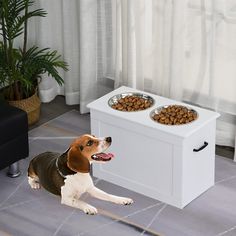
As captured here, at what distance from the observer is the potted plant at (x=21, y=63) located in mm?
4656

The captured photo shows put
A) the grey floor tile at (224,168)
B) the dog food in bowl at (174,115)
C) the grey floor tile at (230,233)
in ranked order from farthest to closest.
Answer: the grey floor tile at (224,168)
the dog food in bowl at (174,115)
the grey floor tile at (230,233)

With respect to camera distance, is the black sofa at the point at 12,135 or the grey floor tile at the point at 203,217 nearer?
the grey floor tile at the point at 203,217

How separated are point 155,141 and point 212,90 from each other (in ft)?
2.82

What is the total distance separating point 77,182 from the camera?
2135mm

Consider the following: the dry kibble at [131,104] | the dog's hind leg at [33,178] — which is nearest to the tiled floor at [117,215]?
the dry kibble at [131,104]

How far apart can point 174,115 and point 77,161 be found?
184cm

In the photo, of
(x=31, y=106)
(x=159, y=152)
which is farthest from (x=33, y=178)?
(x=31, y=106)

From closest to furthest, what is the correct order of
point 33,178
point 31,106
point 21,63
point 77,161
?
point 77,161
point 33,178
point 31,106
point 21,63

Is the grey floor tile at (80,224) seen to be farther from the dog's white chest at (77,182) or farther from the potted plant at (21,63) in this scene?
the dog's white chest at (77,182)

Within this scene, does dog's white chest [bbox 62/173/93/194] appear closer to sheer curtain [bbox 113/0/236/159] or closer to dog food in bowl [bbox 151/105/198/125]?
dog food in bowl [bbox 151/105/198/125]

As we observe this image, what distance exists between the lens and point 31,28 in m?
5.23

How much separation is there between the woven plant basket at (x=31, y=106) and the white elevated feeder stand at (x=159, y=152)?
92 centimetres

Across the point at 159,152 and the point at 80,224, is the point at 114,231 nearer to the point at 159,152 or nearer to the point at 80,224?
the point at 80,224

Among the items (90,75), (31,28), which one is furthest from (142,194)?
(31,28)
